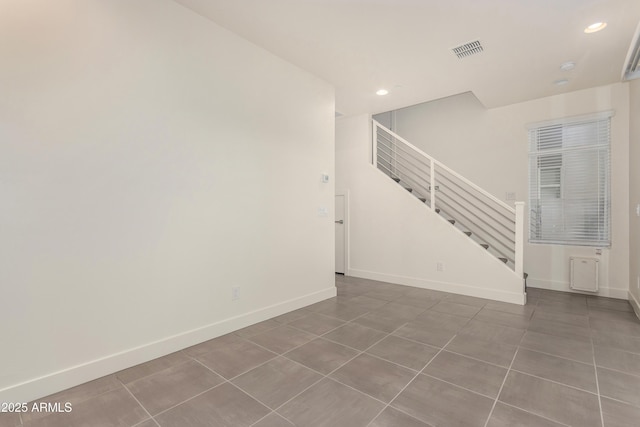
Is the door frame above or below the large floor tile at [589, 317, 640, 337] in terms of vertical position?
above

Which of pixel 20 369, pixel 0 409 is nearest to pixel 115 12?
pixel 20 369

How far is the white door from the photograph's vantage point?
571cm

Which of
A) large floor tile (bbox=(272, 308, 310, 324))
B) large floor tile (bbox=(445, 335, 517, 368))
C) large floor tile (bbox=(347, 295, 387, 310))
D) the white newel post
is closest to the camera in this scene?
large floor tile (bbox=(445, 335, 517, 368))

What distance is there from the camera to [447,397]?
188cm

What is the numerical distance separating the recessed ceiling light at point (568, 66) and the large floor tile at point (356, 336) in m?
3.76

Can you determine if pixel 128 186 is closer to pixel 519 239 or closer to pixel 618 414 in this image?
pixel 618 414

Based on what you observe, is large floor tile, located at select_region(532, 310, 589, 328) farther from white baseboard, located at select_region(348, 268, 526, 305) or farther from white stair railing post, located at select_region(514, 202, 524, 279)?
white stair railing post, located at select_region(514, 202, 524, 279)

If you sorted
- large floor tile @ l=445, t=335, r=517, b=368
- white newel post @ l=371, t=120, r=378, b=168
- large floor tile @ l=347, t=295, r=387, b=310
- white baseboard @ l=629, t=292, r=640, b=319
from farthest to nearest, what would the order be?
white newel post @ l=371, t=120, r=378, b=168
large floor tile @ l=347, t=295, r=387, b=310
white baseboard @ l=629, t=292, r=640, b=319
large floor tile @ l=445, t=335, r=517, b=368

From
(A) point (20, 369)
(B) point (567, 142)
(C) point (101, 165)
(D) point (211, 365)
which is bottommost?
(D) point (211, 365)

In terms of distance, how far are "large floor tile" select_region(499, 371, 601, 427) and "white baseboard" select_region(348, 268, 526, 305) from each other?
2.08m

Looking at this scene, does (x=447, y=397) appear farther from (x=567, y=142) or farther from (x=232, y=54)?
(x=567, y=142)

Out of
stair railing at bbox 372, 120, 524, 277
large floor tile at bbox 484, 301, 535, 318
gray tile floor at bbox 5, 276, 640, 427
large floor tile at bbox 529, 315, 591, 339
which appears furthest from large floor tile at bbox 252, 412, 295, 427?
stair railing at bbox 372, 120, 524, 277

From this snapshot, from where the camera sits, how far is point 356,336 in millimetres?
2842

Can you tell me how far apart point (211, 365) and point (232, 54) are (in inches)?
111
